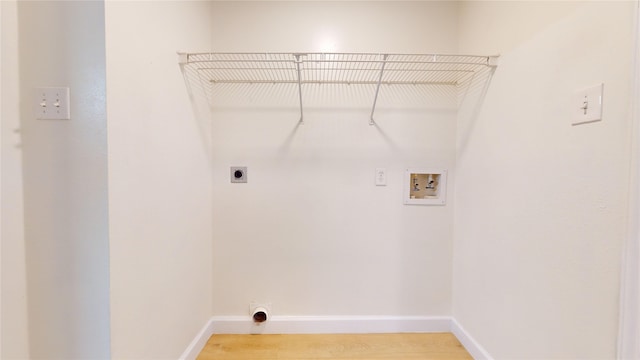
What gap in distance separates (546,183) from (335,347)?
142 centimetres

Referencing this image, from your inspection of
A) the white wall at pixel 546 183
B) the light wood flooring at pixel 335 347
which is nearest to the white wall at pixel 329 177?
the light wood flooring at pixel 335 347

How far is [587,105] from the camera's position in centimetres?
86

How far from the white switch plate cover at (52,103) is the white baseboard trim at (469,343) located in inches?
85.5

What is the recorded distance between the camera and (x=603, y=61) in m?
0.82

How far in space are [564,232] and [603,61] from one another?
0.59m

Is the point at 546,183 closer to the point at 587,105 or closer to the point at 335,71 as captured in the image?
the point at 587,105

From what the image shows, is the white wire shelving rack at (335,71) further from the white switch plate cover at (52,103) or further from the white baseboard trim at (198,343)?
the white baseboard trim at (198,343)

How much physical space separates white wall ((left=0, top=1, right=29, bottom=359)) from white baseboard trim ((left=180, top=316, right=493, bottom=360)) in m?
0.95

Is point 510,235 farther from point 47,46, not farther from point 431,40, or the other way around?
point 47,46

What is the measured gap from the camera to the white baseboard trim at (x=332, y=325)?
1.72 m

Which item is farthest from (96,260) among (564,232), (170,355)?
(564,232)

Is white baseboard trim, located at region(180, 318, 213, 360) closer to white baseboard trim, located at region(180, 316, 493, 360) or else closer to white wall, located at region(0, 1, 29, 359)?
white baseboard trim, located at region(180, 316, 493, 360)

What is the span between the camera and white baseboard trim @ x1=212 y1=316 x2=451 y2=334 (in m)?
1.72

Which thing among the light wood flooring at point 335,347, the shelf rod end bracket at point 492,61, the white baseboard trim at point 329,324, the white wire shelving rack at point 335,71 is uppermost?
the white wire shelving rack at point 335,71
